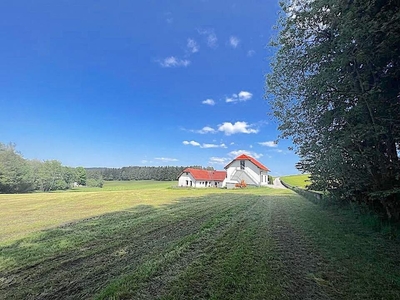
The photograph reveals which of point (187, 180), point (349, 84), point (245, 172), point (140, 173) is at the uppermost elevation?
point (140, 173)

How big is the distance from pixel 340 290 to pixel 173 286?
6.85 ft

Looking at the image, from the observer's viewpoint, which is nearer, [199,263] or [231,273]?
[231,273]

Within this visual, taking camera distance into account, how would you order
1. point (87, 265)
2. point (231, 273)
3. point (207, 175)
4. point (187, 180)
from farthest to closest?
1. point (207, 175)
2. point (187, 180)
3. point (87, 265)
4. point (231, 273)

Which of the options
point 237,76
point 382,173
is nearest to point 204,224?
point 382,173

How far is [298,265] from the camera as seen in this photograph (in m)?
3.48

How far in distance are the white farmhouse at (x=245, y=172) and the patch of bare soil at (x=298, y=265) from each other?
3214 cm

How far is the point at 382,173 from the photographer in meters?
5.47

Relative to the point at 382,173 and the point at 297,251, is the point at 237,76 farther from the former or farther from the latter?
the point at 297,251

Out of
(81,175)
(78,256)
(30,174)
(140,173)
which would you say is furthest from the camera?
(140,173)

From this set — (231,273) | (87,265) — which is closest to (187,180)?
(87,265)

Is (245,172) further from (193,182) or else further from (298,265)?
(298,265)

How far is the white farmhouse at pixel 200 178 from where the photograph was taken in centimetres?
4285

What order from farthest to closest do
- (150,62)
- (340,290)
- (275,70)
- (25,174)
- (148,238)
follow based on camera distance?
1. (25,174)
2. (150,62)
3. (275,70)
4. (148,238)
5. (340,290)

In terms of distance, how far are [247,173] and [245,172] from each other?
1.27 feet
